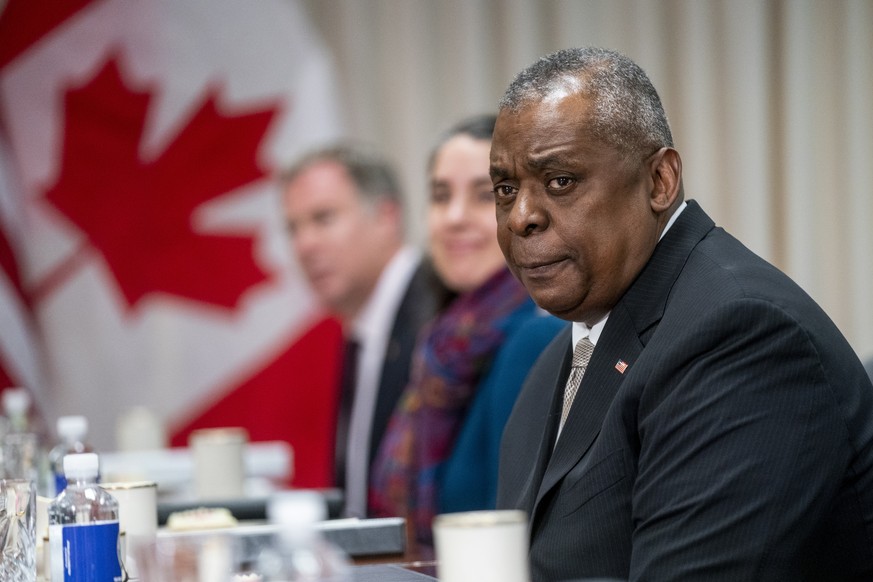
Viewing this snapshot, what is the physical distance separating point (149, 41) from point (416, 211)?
4.60ft

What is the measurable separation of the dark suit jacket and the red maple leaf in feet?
12.9

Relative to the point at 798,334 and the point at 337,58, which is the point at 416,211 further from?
the point at 798,334

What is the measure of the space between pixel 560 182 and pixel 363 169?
2945mm

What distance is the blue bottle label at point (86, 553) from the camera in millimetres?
1264

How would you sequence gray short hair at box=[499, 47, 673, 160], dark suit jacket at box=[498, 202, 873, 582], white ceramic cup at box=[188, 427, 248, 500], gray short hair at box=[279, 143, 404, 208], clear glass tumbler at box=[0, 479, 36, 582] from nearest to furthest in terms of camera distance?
dark suit jacket at box=[498, 202, 873, 582]
clear glass tumbler at box=[0, 479, 36, 582]
gray short hair at box=[499, 47, 673, 160]
white ceramic cup at box=[188, 427, 248, 500]
gray short hair at box=[279, 143, 404, 208]

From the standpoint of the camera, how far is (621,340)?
1513 mm

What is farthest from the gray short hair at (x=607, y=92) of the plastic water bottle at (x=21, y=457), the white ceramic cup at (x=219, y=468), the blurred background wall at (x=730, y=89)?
the blurred background wall at (x=730, y=89)

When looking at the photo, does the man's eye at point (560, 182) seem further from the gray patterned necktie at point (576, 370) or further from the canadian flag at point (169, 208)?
the canadian flag at point (169, 208)

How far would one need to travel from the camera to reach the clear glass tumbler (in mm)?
1385

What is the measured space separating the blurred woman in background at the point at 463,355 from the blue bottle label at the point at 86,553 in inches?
51.8

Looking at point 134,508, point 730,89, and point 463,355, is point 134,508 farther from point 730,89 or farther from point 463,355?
Result: point 730,89

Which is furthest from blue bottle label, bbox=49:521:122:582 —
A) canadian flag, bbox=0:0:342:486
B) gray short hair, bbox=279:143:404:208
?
canadian flag, bbox=0:0:342:486

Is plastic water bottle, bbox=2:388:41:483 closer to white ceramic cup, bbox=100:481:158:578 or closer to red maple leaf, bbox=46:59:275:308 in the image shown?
white ceramic cup, bbox=100:481:158:578

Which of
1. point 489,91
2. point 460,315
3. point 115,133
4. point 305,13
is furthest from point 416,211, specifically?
point 460,315
